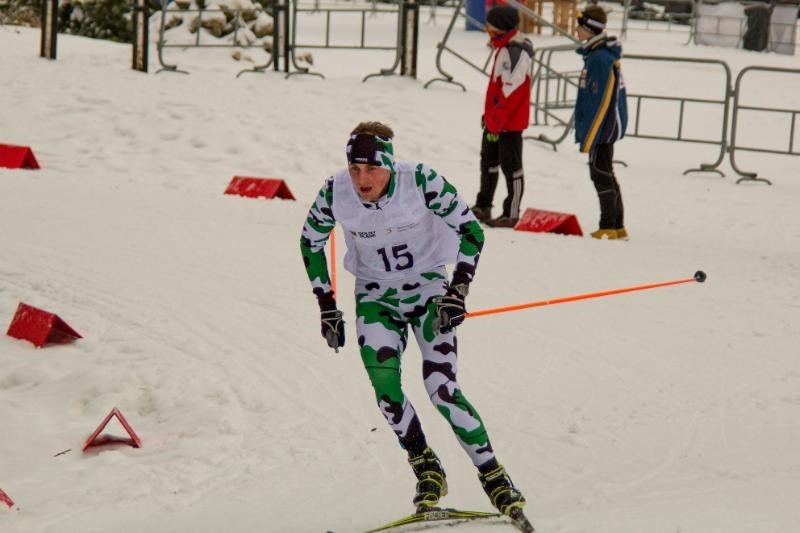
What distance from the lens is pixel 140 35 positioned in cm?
1758

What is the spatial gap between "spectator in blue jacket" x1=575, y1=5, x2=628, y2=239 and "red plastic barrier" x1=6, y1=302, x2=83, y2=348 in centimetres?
473

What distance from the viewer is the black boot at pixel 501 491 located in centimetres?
505

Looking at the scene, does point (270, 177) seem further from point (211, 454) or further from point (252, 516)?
point (252, 516)

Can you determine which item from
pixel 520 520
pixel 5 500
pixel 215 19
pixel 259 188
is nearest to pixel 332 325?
pixel 520 520

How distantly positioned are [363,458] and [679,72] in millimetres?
17081

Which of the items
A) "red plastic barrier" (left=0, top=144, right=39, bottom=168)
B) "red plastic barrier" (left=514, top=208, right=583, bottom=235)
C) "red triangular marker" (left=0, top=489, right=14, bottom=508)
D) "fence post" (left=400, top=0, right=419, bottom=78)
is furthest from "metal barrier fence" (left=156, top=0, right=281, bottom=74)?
"red triangular marker" (left=0, top=489, right=14, bottom=508)

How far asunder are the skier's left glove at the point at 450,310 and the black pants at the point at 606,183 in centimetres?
600

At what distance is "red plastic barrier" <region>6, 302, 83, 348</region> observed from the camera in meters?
7.99

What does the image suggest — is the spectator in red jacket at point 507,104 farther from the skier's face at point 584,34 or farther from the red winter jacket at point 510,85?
the skier's face at point 584,34

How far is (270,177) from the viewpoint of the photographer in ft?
44.3

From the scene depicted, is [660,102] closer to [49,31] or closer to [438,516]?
[49,31]

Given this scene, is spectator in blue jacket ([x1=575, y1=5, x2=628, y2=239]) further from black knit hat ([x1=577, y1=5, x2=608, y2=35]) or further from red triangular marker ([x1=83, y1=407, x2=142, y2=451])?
red triangular marker ([x1=83, y1=407, x2=142, y2=451])

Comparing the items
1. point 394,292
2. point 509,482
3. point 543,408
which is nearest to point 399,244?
point 394,292

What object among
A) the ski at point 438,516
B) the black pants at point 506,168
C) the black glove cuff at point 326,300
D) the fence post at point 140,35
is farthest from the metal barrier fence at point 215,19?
the ski at point 438,516
